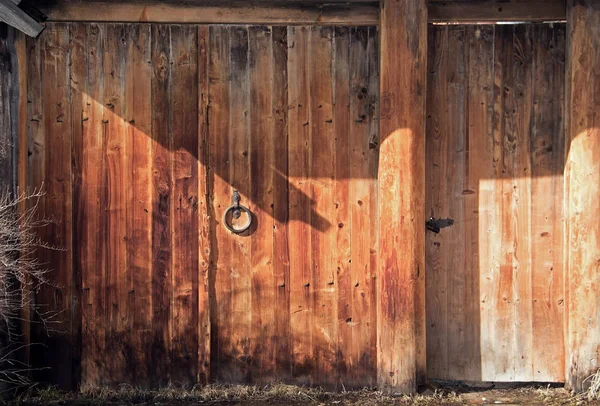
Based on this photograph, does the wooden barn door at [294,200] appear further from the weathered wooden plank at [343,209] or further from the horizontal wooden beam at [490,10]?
the horizontal wooden beam at [490,10]

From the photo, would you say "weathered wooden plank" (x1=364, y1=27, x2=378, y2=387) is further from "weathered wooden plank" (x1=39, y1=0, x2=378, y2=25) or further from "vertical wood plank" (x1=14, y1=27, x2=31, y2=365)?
"vertical wood plank" (x1=14, y1=27, x2=31, y2=365)

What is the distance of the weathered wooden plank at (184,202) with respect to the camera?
526 cm

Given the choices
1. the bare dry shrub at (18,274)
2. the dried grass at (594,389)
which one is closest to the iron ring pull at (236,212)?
the bare dry shrub at (18,274)

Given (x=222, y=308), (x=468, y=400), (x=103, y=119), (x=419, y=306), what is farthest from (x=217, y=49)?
(x=468, y=400)

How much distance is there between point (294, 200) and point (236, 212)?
0.43m

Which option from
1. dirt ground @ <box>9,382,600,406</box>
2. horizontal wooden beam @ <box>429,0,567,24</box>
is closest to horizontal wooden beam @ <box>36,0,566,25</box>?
horizontal wooden beam @ <box>429,0,567,24</box>

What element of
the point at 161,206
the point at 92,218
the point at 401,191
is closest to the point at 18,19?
the point at 92,218

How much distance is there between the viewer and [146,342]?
532 centimetres

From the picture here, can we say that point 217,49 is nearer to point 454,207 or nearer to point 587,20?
point 454,207

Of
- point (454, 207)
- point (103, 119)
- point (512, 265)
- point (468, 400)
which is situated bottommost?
point (468, 400)

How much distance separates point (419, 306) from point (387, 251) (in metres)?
0.46

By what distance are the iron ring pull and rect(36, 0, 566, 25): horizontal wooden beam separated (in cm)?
129

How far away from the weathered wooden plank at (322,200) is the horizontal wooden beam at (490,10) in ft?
2.62

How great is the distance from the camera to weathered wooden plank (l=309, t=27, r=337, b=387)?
5.27m
